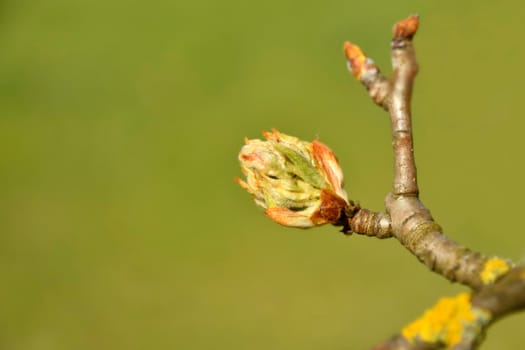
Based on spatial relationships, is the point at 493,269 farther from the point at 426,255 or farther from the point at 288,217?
the point at 288,217

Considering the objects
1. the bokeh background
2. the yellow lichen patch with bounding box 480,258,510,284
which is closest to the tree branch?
the yellow lichen patch with bounding box 480,258,510,284

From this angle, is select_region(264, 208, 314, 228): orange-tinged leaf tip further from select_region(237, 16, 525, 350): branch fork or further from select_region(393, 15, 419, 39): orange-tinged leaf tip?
select_region(393, 15, 419, 39): orange-tinged leaf tip

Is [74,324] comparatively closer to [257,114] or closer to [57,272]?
[57,272]

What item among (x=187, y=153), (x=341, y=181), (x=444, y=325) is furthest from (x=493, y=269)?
(x=187, y=153)

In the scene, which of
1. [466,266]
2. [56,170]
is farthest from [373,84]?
[56,170]

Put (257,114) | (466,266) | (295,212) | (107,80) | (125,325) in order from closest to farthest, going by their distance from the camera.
Result: (466,266) → (295,212) → (125,325) → (257,114) → (107,80)

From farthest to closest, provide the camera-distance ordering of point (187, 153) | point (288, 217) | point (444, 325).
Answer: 1. point (187, 153)
2. point (288, 217)
3. point (444, 325)

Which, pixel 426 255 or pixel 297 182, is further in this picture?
pixel 297 182
